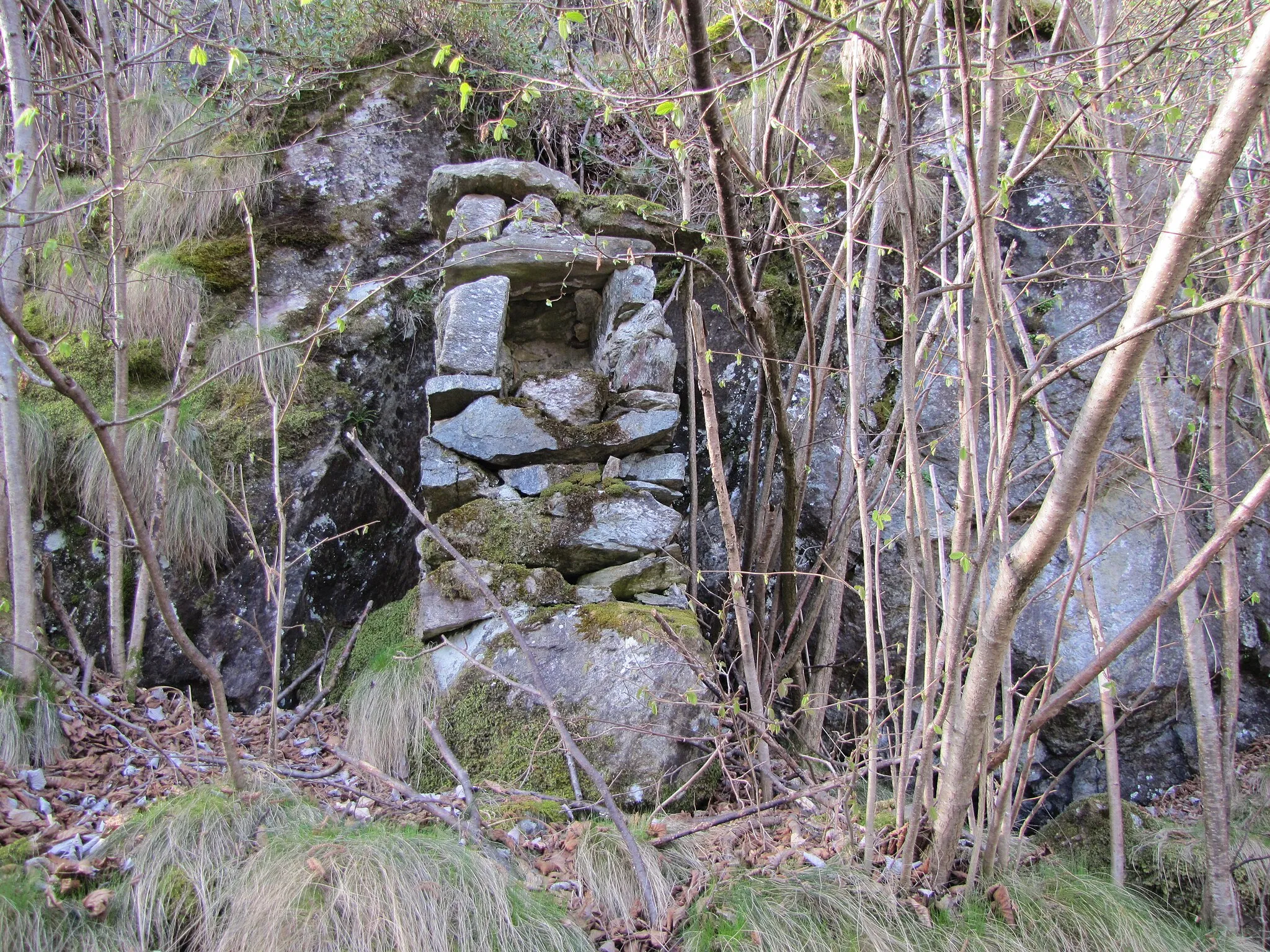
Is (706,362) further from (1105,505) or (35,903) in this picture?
(1105,505)

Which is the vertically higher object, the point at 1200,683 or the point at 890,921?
the point at 1200,683

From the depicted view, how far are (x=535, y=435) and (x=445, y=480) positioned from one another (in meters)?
0.42

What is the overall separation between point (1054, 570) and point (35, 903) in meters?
3.92

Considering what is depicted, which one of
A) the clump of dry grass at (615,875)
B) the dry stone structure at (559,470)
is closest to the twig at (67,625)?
the dry stone structure at (559,470)

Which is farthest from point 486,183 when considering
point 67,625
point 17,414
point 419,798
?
point 419,798

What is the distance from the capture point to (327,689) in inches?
138

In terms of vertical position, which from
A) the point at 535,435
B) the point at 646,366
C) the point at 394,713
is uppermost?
the point at 646,366

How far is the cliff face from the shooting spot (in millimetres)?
3275

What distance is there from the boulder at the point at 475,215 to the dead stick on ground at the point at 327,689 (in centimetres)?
179

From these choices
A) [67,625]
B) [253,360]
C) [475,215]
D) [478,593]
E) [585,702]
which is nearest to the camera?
[585,702]

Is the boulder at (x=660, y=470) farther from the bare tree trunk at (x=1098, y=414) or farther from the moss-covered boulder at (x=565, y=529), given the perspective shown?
the bare tree trunk at (x=1098, y=414)

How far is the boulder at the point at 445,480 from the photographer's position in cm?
340

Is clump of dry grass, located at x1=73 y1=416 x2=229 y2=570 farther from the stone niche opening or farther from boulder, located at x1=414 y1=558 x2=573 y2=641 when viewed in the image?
the stone niche opening

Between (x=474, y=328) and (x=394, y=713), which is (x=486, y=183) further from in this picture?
(x=394, y=713)
